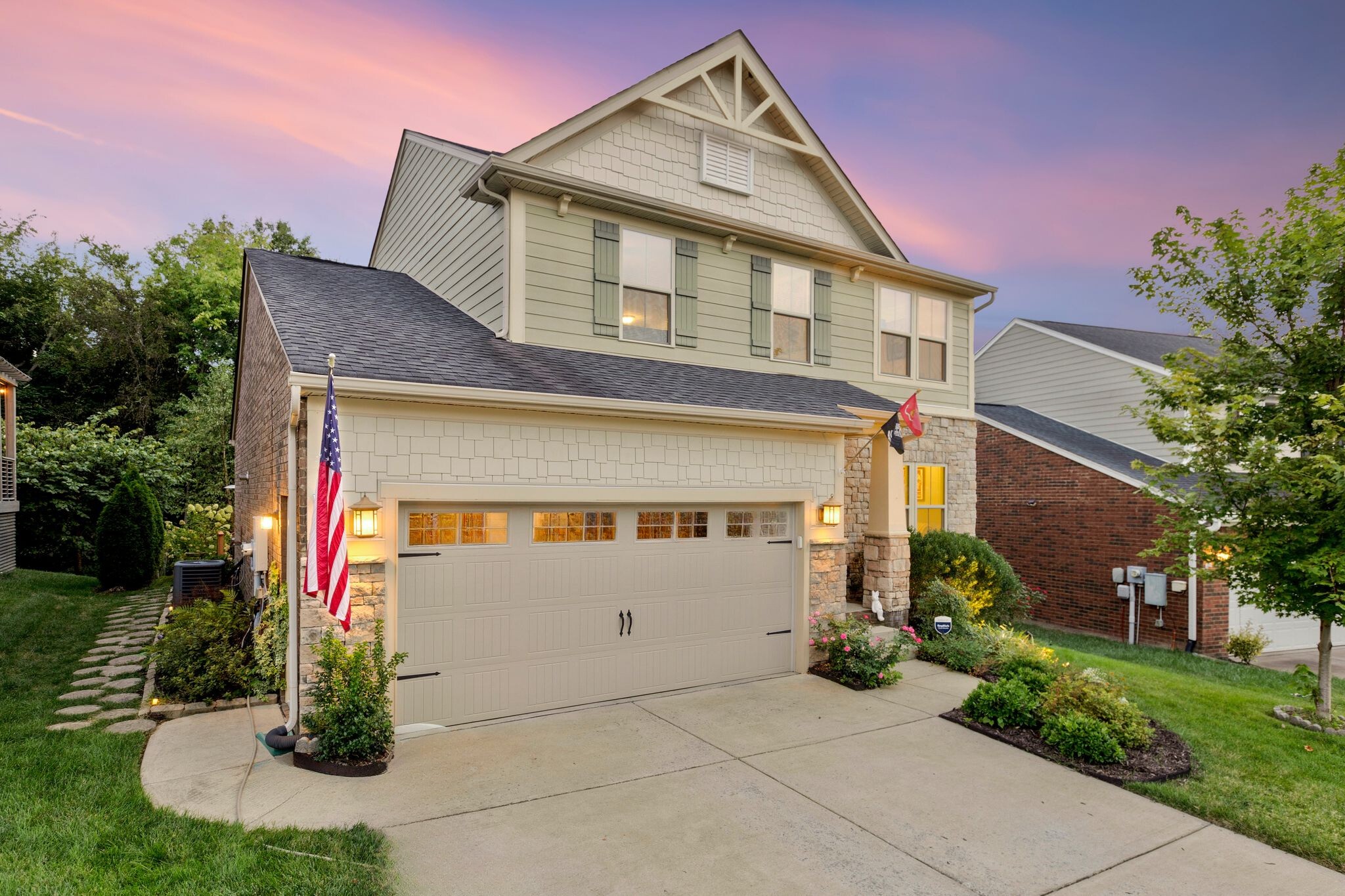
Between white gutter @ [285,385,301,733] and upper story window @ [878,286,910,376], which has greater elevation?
upper story window @ [878,286,910,376]

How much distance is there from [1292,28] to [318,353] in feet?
76.9

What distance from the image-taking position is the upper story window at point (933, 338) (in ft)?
41.5

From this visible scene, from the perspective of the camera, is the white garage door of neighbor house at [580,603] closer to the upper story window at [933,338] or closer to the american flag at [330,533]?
the american flag at [330,533]

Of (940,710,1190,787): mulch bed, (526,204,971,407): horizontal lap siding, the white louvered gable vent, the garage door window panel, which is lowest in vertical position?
(940,710,1190,787): mulch bed

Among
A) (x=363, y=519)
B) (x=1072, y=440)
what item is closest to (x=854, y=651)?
(x=363, y=519)

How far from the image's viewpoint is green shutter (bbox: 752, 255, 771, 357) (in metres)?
10.6

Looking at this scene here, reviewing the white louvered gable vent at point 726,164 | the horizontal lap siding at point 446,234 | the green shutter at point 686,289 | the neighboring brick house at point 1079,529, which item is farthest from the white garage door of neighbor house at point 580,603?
the neighboring brick house at point 1079,529

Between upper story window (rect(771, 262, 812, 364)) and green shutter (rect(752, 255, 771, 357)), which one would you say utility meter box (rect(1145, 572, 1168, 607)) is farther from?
green shutter (rect(752, 255, 771, 357))

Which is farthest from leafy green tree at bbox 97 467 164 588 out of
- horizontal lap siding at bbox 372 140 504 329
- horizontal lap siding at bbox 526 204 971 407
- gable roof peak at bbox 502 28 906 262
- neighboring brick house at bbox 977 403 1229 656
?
neighboring brick house at bbox 977 403 1229 656

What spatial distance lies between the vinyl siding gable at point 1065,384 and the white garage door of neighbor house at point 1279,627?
394 cm

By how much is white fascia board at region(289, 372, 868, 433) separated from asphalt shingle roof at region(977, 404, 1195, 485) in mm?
8932

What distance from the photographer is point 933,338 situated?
12766mm

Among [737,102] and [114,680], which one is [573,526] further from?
[737,102]

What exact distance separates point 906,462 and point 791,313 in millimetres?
3615
